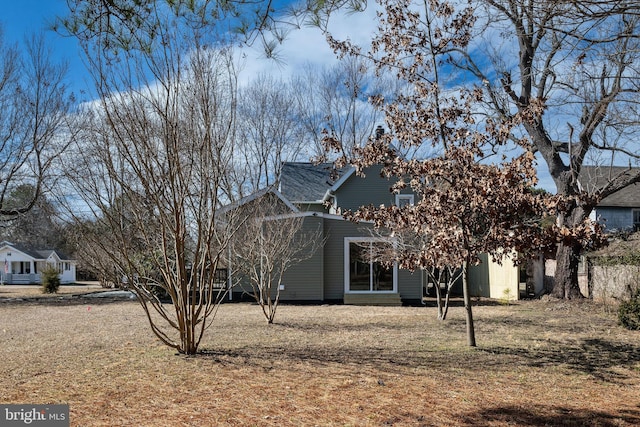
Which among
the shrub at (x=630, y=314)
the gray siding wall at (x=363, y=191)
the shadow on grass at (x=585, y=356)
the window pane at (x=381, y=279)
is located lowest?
the shadow on grass at (x=585, y=356)

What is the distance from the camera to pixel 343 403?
5.48 meters

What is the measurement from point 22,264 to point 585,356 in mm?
44684

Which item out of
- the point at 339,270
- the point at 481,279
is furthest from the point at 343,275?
the point at 481,279

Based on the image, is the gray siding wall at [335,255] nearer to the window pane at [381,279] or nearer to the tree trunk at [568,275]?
the window pane at [381,279]

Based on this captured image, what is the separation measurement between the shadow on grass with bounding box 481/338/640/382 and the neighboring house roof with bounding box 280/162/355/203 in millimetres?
14376

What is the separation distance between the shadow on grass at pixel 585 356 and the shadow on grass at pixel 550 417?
185 cm

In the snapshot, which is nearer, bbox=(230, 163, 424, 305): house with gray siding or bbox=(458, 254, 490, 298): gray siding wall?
bbox=(230, 163, 424, 305): house with gray siding

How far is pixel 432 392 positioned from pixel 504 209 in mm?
2962

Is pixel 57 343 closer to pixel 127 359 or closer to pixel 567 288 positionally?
pixel 127 359

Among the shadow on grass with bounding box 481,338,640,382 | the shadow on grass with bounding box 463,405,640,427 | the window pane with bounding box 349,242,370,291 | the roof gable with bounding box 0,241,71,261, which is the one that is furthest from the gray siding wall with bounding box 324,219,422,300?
the roof gable with bounding box 0,241,71,261

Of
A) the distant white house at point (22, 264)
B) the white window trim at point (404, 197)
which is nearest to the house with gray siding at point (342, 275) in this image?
the white window trim at point (404, 197)

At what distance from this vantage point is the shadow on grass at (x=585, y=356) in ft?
24.6

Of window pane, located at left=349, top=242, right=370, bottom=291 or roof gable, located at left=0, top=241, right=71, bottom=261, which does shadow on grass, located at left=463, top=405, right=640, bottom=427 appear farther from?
roof gable, located at left=0, top=241, right=71, bottom=261

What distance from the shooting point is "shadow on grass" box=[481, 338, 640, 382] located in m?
7.50
